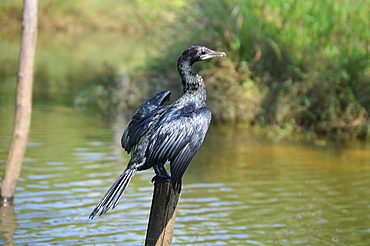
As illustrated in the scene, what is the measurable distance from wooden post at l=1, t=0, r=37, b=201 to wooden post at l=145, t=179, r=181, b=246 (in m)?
2.48

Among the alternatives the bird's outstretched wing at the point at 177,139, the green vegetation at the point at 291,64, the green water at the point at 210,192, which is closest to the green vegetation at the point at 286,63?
the green vegetation at the point at 291,64

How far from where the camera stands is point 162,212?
332cm

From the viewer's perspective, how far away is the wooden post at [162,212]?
3.32m

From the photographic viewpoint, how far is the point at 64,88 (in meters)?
13.3

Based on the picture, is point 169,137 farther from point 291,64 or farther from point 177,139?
point 291,64

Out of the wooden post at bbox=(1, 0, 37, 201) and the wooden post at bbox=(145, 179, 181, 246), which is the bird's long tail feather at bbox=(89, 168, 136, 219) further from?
the wooden post at bbox=(1, 0, 37, 201)

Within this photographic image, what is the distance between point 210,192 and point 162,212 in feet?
9.74

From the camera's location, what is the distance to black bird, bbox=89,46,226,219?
328cm

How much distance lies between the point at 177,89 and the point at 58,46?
13.2 m

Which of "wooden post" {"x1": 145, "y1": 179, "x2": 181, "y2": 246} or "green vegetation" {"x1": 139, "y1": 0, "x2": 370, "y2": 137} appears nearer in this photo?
"wooden post" {"x1": 145, "y1": 179, "x2": 181, "y2": 246}

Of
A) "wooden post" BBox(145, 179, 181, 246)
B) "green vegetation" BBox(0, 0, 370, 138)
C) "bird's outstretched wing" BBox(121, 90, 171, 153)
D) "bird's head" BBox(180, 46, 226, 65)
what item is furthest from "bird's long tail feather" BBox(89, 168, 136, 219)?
"green vegetation" BBox(0, 0, 370, 138)

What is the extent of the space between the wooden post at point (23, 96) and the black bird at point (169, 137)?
211cm

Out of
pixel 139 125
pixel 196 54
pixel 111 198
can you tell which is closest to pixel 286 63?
pixel 196 54

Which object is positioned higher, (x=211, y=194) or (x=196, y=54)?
(x=196, y=54)
